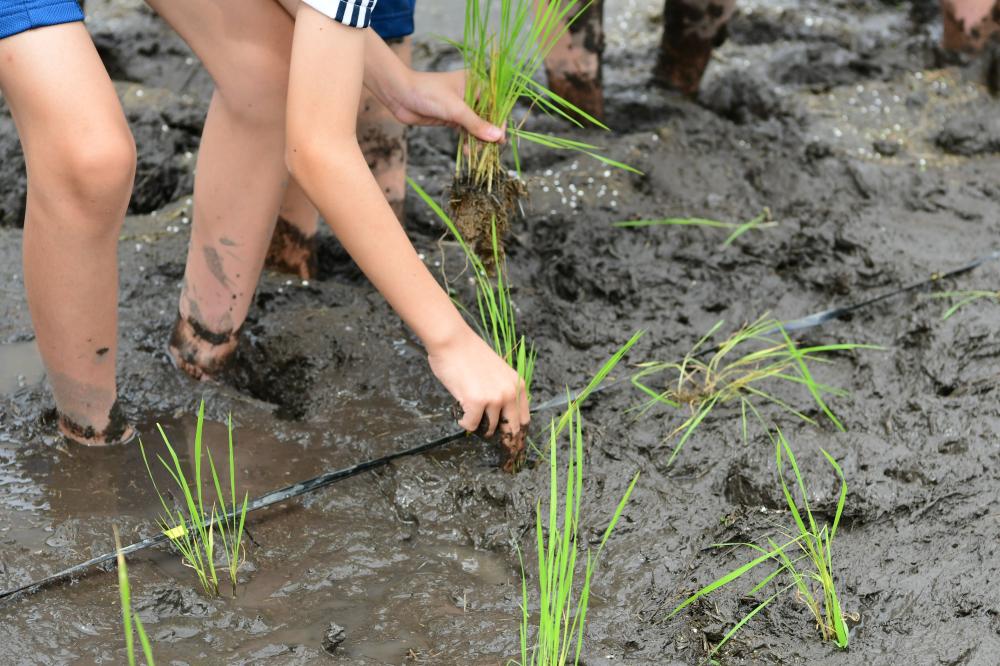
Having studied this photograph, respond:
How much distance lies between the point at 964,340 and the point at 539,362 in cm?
94

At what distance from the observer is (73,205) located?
6.02ft

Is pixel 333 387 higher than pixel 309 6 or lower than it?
lower

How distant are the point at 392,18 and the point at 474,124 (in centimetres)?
37

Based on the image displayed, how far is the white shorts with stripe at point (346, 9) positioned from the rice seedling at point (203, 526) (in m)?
0.66

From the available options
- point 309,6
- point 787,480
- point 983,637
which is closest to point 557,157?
point 787,480

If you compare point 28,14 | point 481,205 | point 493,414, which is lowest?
point 493,414

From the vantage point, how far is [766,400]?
2297mm

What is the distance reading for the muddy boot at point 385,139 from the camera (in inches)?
101

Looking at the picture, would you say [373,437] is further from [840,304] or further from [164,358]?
[840,304]

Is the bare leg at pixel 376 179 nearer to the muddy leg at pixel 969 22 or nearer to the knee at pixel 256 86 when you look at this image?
the knee at pixel 256 86

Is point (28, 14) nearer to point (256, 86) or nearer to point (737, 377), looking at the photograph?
point (256, 86)

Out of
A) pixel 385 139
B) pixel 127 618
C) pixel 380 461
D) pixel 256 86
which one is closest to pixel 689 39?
pixel 385 139

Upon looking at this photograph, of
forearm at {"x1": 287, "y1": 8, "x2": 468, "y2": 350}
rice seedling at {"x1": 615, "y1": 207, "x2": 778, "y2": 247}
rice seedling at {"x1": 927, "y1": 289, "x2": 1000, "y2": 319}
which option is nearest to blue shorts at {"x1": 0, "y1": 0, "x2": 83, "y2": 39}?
forearm at {"x1": 287, "y1": 8, "x2": 468, "y2": 350}

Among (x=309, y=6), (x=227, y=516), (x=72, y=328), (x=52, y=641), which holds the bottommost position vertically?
(x=52, y=641)
